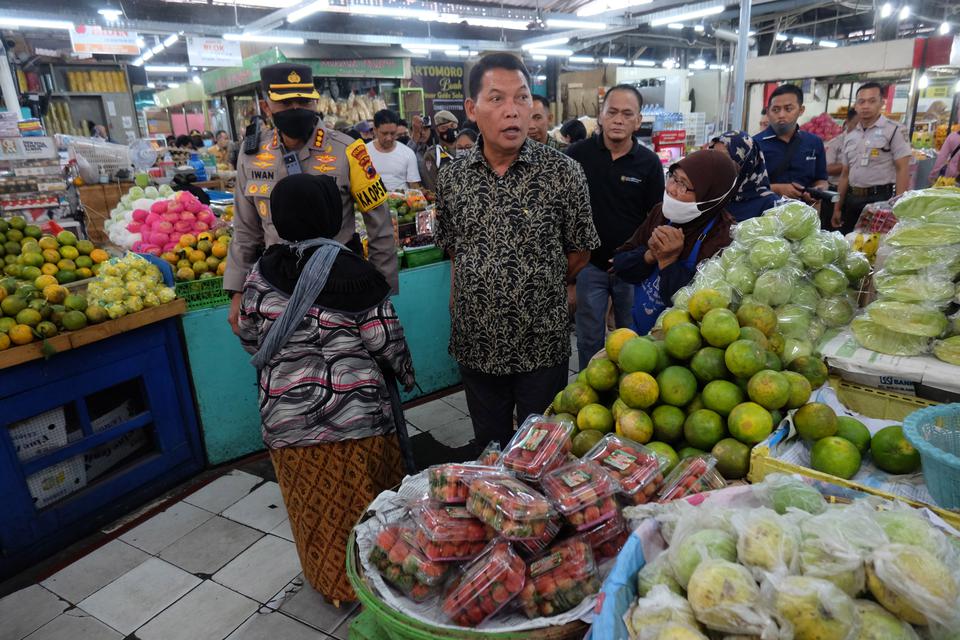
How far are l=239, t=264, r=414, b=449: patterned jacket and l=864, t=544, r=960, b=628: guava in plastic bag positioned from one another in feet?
5.00

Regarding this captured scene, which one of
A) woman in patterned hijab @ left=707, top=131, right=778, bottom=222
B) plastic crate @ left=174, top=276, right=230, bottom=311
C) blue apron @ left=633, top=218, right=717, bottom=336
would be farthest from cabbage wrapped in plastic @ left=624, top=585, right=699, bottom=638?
plastic crate @ left=174, top=276, right=230, bottom=311

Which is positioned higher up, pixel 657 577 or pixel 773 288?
pixel 773 288

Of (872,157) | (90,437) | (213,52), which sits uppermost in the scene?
(213,52)

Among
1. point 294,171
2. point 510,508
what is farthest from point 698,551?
point 294,171

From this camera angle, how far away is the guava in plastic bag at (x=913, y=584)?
0.84 metres

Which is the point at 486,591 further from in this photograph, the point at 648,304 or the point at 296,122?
the point at 296,122

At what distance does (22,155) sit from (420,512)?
471 centimetres

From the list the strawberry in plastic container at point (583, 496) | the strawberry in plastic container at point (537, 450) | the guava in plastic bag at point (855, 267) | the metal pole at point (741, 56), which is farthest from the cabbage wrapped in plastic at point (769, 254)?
the metal pole at point (741, 56)

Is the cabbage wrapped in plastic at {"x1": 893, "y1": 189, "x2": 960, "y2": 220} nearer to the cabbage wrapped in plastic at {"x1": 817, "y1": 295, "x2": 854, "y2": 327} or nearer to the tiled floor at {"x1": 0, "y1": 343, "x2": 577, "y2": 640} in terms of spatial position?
the cabbage wrapped in plastic at {"x1": 817, "y1": 295, "x2": 854, "y2": 327}

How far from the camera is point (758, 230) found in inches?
80.0

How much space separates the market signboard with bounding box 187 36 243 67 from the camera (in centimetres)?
956

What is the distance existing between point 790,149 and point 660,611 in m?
4.72

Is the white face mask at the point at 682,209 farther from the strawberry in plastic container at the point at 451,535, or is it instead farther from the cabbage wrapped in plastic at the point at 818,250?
the strawberry in plastic container at the point at 451,535

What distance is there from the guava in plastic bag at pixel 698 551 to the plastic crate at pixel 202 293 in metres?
2.99
